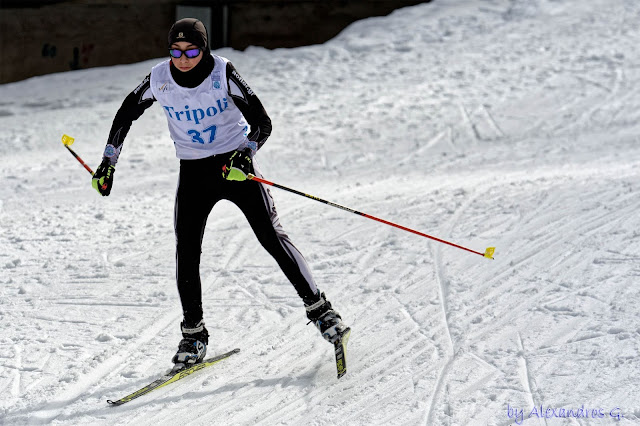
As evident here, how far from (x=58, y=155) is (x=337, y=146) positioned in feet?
10.3

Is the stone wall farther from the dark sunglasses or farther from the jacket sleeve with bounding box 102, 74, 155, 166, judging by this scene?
the dark sunglasses

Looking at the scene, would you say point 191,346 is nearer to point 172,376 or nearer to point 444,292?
point 172,376

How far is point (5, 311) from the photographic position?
502 cm

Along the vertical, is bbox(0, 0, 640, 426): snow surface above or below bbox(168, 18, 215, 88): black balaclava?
below

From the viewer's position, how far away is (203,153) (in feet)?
13.4

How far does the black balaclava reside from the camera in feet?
12.7

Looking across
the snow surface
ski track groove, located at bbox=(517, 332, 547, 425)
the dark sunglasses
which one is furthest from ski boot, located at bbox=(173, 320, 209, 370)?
ski track groove, located at bbox=(517, 332, 547, 425)

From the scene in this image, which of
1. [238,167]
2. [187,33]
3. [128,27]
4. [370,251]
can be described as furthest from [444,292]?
[128,27]


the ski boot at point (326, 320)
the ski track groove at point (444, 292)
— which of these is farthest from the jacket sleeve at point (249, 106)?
the ski track groove at point (444, 292)

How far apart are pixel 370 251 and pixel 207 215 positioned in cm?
210

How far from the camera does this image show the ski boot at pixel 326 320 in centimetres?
420

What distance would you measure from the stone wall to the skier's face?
8.69 metres

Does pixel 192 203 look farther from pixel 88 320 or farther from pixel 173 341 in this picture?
pixel 88 320

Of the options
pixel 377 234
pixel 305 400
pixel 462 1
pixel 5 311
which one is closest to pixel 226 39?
pixel 462 1
